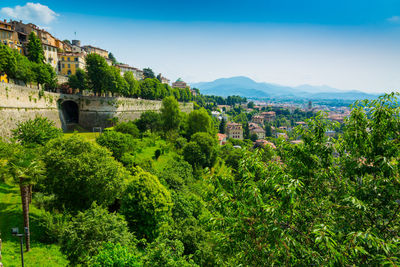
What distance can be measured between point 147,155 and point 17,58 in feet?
87.4

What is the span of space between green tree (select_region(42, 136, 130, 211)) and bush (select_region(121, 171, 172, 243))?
1.21 m

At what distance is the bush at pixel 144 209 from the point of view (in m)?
15.5

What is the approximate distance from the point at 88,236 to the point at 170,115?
35.2 m

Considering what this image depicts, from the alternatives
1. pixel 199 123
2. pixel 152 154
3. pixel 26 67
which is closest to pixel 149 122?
pixel 199 123

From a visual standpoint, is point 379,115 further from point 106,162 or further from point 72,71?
point 72,71

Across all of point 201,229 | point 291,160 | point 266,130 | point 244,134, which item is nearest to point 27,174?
point 201,229

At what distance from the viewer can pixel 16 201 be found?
49.6 feet

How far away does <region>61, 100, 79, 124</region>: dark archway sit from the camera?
4184 cm

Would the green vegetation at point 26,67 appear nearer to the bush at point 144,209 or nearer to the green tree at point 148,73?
the bush at point 144,209

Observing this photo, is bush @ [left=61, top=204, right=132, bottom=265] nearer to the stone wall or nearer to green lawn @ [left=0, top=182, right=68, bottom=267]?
green lawn @ [left=0, top=182, right=68, bottom=267]

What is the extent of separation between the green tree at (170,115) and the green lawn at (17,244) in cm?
3145

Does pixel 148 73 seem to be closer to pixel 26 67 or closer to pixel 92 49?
pixel 92 49

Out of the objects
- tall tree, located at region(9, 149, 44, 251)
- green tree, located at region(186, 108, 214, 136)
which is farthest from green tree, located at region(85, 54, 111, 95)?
tall tree, located at region(9, 149, 44, 251)

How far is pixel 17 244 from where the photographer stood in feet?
38.8
